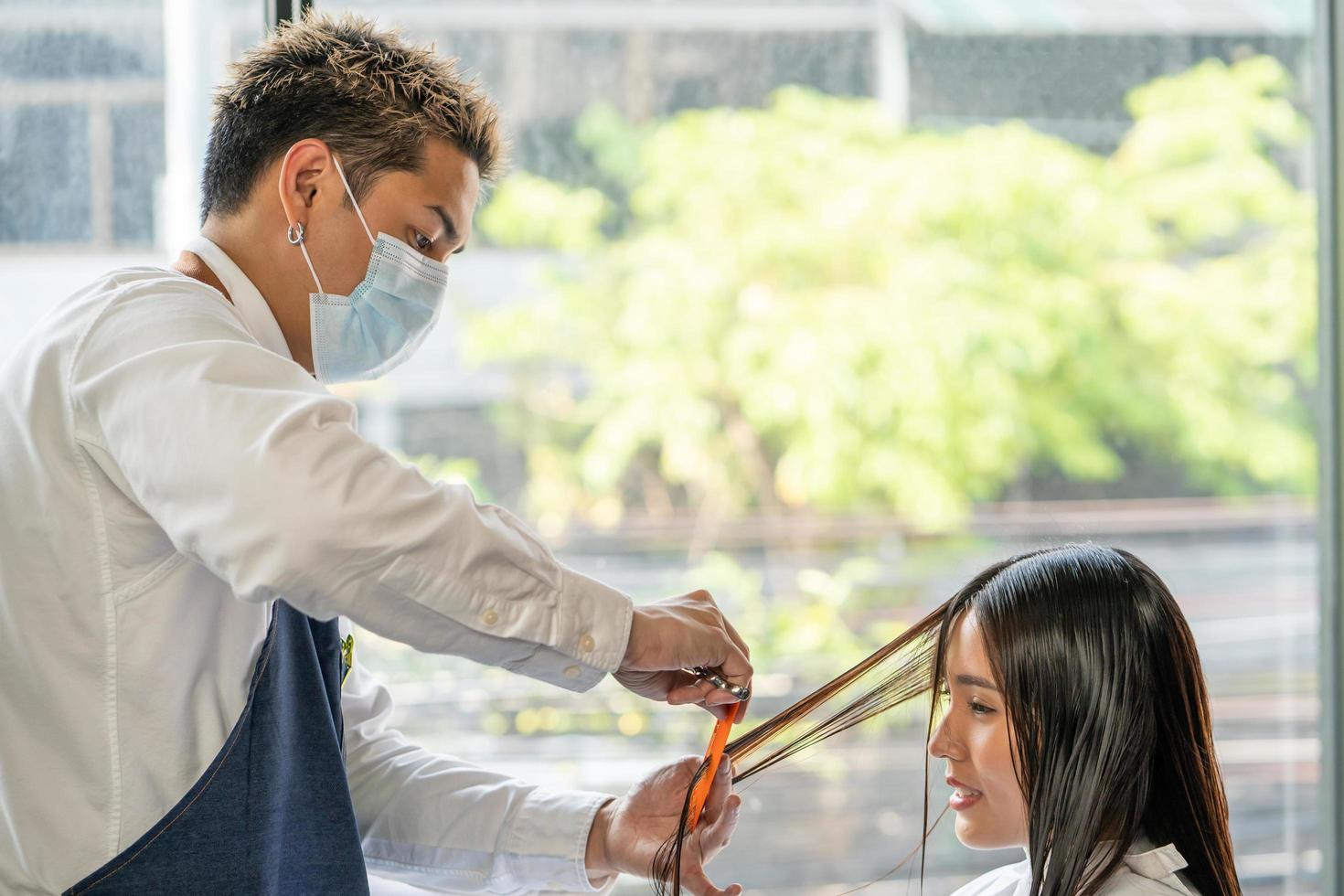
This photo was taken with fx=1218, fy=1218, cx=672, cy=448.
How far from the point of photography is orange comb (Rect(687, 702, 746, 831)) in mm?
1309

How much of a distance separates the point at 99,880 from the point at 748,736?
29.5 inches

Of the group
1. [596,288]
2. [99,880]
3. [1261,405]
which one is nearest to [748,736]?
[99,880]

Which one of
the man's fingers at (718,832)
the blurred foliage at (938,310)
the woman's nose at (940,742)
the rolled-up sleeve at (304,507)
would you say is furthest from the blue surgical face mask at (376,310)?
the blurred foliage at (938,310)

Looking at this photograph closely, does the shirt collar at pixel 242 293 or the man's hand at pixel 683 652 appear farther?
the shirt collar at pixel 242 293

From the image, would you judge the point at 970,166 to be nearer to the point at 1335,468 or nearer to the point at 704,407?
the point at 704,407

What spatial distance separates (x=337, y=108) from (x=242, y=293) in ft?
0.68

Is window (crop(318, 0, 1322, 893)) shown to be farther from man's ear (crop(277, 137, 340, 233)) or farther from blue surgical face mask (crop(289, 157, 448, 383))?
man's ear (crop(277, 137, 340, 233))

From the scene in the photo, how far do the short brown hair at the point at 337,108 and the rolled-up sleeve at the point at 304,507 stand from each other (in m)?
0.24

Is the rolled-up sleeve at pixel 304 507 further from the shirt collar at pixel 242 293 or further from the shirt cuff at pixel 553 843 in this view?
the shirt cuff at pixel 553 843

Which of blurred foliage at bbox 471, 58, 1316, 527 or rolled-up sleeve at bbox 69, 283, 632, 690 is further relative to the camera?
blurred foliage at bbox 471, 58, 1316, 527

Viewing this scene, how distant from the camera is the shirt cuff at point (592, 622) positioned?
1.03 meters

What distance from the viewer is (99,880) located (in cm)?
108

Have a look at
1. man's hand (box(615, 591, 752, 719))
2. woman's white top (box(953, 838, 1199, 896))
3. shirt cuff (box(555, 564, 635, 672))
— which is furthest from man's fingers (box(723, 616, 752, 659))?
woman's white top (box(953, 838, 1199, 896))

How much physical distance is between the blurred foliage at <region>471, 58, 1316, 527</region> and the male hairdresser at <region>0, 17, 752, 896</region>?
90 cm
